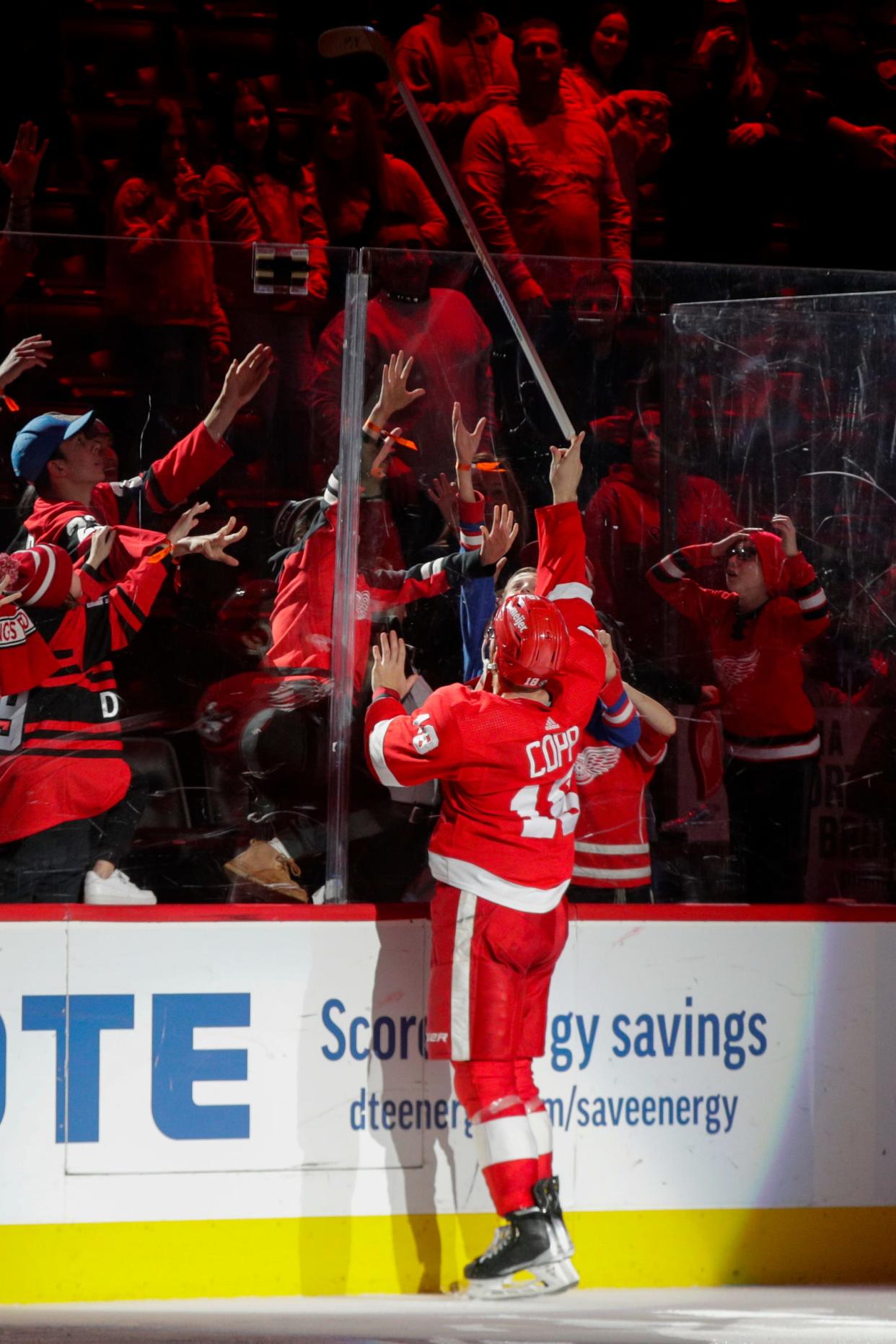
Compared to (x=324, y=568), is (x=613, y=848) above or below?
below

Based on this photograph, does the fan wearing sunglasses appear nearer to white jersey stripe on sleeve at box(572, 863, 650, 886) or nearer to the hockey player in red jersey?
white jersey stripe on sleeve at box(572, 863, 650, 886)

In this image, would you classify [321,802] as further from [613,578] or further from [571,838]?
[613,578]

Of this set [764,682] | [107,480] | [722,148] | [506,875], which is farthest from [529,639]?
[722,148]

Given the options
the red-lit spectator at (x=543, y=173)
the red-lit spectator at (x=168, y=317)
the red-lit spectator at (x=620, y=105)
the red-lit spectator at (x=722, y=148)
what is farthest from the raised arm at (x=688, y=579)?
the red-lit spectator at (x=722, y=148)

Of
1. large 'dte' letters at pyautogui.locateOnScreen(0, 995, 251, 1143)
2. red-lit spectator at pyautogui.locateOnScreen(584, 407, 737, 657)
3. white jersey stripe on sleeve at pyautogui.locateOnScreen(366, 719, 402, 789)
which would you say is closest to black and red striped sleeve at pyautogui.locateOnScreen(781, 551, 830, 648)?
red-lit spectator at pyautogui.locateOnScreen(584, 407, 737, 657)

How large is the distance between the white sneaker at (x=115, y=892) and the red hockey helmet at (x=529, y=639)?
1023 millimetres

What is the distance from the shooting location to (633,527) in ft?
11.6

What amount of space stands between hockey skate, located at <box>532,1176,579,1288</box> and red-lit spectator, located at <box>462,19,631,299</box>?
10.3 ft

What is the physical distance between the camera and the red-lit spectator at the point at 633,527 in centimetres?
351

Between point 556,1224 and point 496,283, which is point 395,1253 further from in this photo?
point 496,283

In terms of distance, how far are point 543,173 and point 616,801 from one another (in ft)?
8.49

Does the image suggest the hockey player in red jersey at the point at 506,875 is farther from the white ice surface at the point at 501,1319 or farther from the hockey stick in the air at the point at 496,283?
the hockey stick in the air at the point at 496,283

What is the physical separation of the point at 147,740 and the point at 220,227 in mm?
2609

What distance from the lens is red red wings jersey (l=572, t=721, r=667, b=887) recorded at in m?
3.54
